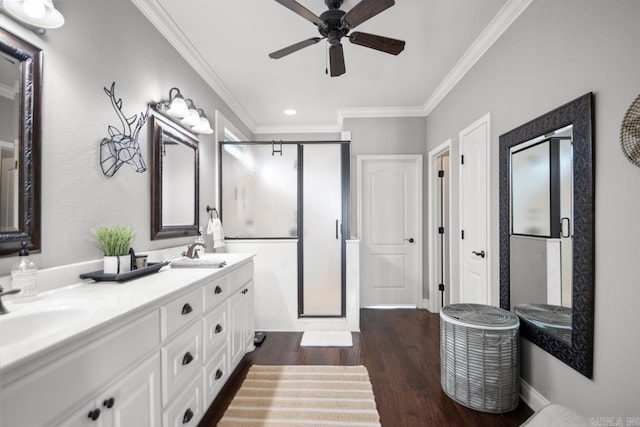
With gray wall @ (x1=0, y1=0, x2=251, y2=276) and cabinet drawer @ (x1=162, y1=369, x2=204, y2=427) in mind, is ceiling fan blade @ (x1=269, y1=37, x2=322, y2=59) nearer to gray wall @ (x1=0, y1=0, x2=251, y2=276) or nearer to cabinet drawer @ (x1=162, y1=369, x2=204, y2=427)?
gray wall @ (x1=0, y1=0, x2=251, y2=276)

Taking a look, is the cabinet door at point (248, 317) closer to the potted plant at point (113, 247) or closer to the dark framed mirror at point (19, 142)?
the potted plant at point (113, 247)

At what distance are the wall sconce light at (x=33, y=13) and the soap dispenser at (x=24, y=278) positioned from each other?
0.93 metres

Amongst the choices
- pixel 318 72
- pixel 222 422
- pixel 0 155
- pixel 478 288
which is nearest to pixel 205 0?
pixel 318 72

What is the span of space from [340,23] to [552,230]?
5.98 feet

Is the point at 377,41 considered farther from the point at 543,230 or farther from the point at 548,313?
the point at 548,313

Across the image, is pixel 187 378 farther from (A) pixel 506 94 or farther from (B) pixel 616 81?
(A) pixel 506 94

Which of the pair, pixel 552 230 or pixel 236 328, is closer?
pixel 552 230

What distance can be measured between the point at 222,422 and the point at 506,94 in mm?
2957

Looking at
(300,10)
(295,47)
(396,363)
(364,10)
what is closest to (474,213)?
(396,363)

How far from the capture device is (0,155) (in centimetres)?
113

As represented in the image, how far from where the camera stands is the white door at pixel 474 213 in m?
2.54

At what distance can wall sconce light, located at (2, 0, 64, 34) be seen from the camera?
3.83 ft

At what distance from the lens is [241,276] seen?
2.41 m

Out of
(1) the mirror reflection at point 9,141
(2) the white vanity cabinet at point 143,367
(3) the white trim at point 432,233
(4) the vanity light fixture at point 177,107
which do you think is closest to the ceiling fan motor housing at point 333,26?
(4) the vanity light fixture at point 177,107
